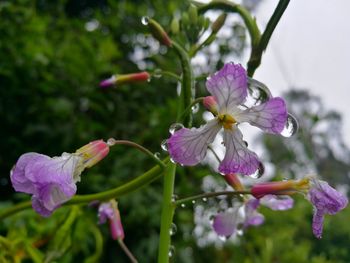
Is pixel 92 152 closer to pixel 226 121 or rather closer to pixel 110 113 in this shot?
pixel 226 121

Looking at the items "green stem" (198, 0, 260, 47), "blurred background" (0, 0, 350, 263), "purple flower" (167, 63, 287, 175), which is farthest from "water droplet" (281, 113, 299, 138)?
"blurred background" (0, 0, 350, 263)

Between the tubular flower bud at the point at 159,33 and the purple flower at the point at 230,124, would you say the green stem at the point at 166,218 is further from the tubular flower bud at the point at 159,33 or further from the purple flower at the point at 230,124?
the tubular flower bud at the point at 159,33

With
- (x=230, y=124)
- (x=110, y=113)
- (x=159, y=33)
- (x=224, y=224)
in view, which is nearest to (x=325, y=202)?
(x=230, y=124)

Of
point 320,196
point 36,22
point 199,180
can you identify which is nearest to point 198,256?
point 199,180

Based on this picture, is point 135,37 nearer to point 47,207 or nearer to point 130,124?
point 130,124

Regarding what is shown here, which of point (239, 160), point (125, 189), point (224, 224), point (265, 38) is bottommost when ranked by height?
point (224, 224)

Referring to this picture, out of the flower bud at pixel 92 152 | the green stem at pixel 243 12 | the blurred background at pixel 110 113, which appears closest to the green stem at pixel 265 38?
the green stem at pixel 243 12

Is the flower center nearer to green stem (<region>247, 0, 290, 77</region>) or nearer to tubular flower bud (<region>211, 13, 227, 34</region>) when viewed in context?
green stem (<region>247, 0, 290, 77</region>)
